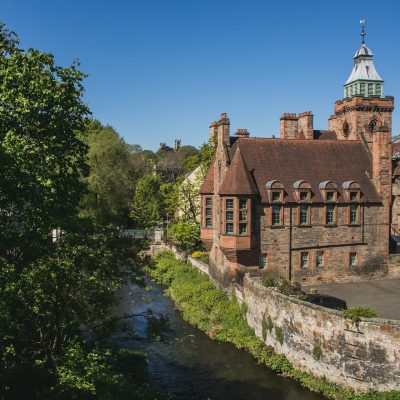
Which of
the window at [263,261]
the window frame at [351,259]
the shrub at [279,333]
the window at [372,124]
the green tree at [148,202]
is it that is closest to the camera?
the shrub at [279,333]

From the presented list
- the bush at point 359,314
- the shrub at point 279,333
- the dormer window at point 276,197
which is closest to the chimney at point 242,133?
the dormer window at point 276,197

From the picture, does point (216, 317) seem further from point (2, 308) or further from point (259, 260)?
point (2, 308)

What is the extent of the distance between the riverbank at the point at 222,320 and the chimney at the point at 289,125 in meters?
14.2

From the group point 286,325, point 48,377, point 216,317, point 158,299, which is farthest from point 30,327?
point 158,299

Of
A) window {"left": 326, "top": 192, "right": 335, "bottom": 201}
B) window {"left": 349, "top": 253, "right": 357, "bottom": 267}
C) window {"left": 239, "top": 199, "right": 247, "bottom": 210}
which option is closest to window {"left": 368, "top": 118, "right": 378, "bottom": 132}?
window {"left": 326, "top": 192, "right": 335, "bottom": 201}

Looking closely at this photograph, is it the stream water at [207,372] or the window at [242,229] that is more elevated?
the window at [242,229]

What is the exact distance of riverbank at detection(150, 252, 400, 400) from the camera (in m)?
20.5

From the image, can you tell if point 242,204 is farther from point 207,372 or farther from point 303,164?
point 207,372

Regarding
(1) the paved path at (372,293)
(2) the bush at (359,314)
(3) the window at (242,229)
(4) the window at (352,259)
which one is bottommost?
(1) the paved path at (372,293)

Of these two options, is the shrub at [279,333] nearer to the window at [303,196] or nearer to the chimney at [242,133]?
the window at [303,196]

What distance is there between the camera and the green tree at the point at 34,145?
12.5 m

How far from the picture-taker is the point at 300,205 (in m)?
33.5

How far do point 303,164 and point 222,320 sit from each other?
45.0 ft

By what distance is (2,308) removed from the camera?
43.2 ft
